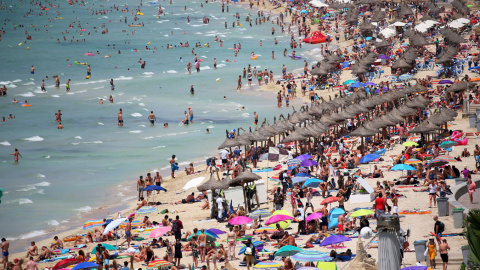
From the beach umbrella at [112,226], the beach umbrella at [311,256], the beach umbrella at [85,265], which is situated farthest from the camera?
the beach umbrella at [112,226]

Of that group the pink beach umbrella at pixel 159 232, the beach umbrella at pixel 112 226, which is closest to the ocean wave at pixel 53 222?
the beach umbrella at pixel 112 226

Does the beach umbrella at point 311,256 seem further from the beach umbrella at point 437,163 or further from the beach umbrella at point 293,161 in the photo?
the beach umbrella at point 293,161

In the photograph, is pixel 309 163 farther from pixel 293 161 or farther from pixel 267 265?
pixel 267 265

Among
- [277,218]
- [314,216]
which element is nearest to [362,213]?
[314,216]

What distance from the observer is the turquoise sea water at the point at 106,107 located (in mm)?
27000

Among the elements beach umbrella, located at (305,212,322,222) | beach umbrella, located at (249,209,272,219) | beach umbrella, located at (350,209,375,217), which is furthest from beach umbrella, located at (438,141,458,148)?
beach umbrella, located at (305,212,322,222)

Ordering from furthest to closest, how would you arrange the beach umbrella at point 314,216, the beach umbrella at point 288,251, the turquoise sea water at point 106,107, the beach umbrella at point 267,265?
the turquoise sea water at point 106,107 → the beach umbrella at point 314,216 → the beach umbrella at point 288,251 → the beach umbrella at point 267,265

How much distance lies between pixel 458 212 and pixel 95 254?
895 centimetres

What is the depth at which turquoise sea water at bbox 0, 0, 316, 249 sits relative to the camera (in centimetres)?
2700

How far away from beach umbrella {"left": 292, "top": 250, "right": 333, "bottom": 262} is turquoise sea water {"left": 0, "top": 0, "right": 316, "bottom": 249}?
10.9 meters

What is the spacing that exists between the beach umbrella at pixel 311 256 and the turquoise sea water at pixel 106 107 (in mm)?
10881

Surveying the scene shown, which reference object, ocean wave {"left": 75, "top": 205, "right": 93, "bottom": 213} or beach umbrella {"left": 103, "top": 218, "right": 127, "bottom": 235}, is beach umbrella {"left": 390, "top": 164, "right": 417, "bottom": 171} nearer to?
beach umbrella {"left": 103, "top": 218, "right": 127, "bottom": 235}

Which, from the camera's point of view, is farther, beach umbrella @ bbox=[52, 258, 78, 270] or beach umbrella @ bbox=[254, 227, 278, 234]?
beach umbrella @ bbox=[254, 227, 278, 234]

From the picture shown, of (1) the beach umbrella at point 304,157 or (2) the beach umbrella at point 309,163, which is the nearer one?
(2) the beach umbrella at point 309,163
